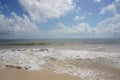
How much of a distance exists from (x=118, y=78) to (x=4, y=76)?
4220 mm

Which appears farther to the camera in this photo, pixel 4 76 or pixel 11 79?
pixel 4 76

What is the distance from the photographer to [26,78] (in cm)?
448

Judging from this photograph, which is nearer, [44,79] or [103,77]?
[44,79]

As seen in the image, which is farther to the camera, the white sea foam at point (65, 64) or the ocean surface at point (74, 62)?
the ocean surface at point (74, 62)

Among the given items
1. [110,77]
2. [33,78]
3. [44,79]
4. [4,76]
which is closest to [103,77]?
[110,77]

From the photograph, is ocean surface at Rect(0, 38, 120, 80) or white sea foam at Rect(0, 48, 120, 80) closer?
white sea foam at Rect(0, 48, 120, 80)

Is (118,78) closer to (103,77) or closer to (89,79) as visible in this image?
(103,77)

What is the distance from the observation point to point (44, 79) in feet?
14.5

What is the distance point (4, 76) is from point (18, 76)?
1.71ft

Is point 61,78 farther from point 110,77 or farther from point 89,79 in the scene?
point 110,77

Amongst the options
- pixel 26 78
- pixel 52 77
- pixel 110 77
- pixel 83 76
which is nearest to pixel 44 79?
pixel 52 77

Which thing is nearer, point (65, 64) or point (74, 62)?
point (65, 64)

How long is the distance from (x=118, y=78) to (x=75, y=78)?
1.57m

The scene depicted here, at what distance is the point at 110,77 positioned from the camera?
469cm
